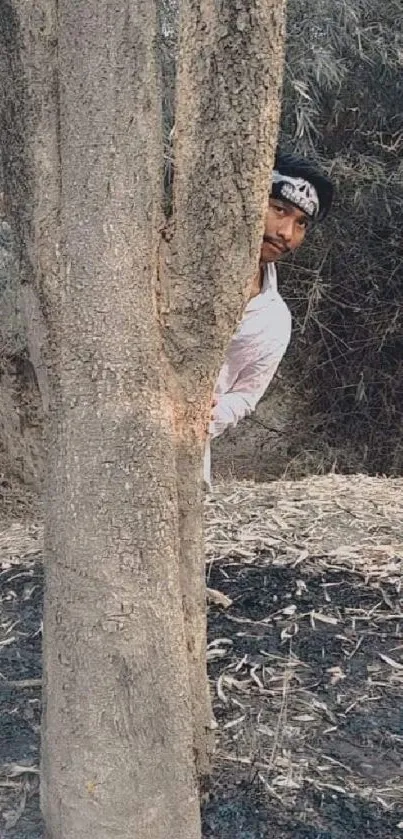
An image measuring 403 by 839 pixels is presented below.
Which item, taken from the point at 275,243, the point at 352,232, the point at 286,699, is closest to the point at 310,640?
the point at 286,699

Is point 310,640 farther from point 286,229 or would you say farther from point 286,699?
point 286,229

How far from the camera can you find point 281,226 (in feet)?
9.71

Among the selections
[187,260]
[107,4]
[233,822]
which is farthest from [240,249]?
[233,822]

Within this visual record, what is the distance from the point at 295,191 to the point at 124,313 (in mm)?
1304

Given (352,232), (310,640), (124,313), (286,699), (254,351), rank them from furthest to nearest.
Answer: (352,232), (254,351), (310,640), (286,699), (124,313)

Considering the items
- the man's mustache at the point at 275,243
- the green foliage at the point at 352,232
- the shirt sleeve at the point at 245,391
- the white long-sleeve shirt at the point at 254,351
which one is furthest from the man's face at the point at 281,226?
the green foliage at the point at 352,232

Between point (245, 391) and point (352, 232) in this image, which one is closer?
point (245, 391)

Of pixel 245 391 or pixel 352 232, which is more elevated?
pixel 245 391

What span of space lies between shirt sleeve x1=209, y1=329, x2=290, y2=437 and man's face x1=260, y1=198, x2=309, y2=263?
38 centimetres

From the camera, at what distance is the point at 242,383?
3361 mm

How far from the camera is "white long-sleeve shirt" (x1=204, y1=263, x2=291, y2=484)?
10.7 ft

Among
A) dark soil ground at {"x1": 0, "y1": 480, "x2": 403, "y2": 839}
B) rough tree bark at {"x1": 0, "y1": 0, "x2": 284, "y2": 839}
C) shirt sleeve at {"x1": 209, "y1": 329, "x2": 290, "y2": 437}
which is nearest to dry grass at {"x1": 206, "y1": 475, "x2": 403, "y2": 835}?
dark soil ground at {"x1": 0, "y1": 480, "x2": 403, "y2": 839}

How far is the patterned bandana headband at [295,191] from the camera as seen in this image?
9.64ft

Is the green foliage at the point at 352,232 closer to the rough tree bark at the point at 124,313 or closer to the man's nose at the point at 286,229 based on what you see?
the man's nose at the point at 286,229
